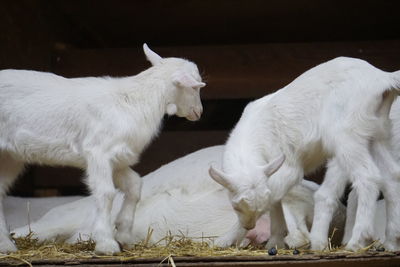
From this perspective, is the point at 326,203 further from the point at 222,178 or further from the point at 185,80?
the point at 185,80

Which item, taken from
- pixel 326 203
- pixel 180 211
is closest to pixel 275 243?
pixel 326 203

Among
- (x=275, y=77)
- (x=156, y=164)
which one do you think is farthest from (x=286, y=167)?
(x=156, y=164)

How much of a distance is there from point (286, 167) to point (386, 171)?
57cm

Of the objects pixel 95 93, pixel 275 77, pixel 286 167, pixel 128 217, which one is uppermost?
pixel 275 77

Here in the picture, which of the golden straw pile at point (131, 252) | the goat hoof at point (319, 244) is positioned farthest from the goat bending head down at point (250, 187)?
the goat hoof at point (319, 244)

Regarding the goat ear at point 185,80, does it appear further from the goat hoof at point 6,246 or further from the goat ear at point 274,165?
the goat hoof at point 6,246

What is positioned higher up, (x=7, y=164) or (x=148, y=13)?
(x=148, y=13)

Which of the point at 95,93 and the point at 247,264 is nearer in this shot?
the point at 247,264

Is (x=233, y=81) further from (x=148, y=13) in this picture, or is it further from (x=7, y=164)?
(x=7, y=164)

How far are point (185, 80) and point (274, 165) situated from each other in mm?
689

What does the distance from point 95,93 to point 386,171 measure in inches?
65.8

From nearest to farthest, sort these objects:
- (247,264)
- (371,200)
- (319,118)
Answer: (247,264) → (371,200) → (319,118)

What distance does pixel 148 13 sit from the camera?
23.6 feet

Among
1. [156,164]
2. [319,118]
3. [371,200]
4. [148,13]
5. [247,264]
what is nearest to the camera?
[247,264]
